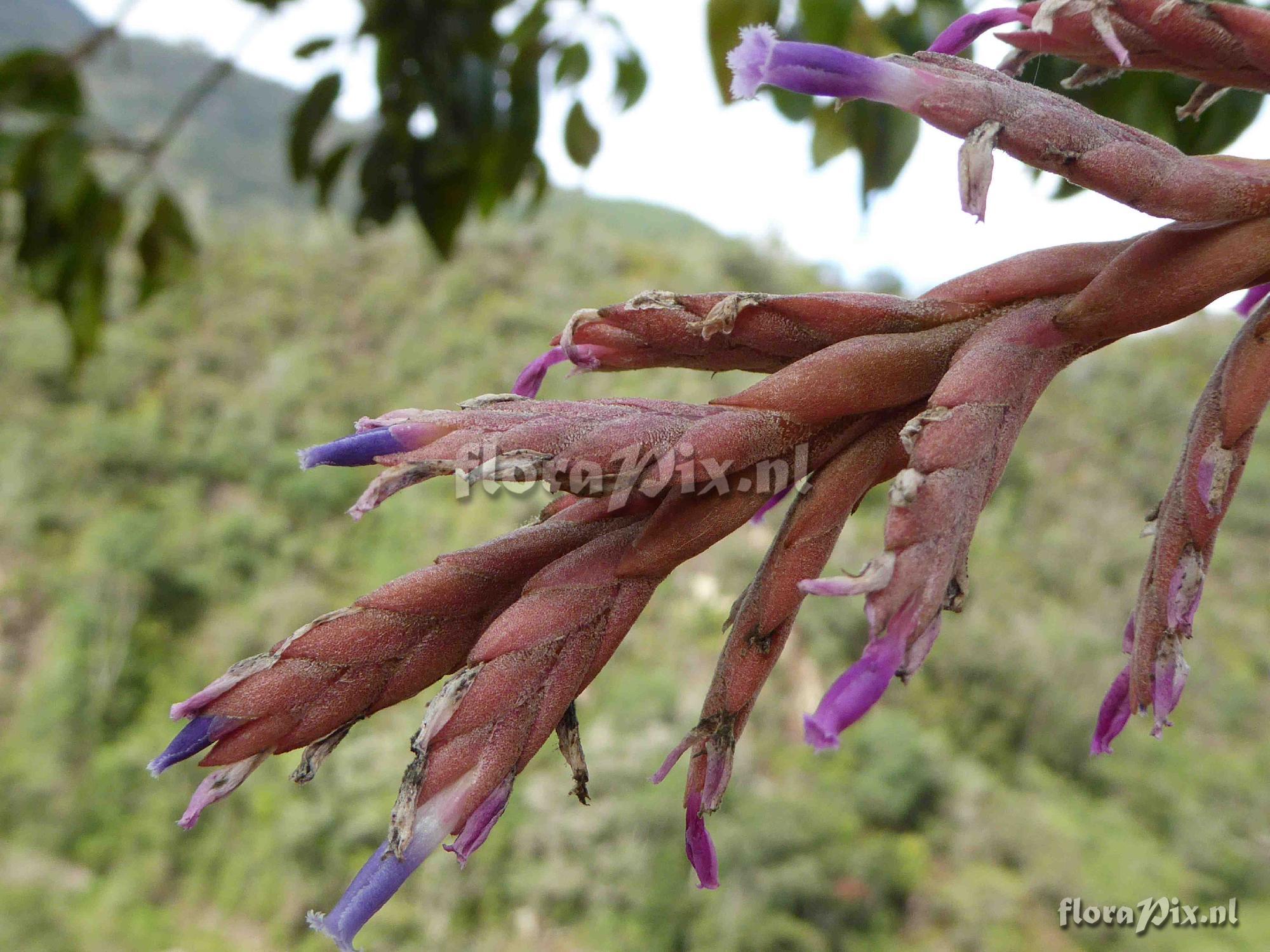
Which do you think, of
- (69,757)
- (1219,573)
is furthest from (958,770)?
(69,757)

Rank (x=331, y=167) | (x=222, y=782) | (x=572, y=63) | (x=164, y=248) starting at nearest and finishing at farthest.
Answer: (x=222, y=782) < (x=572, y=63) < (x=331, y=167) < (x=164, y=248)

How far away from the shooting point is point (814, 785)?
1235cm

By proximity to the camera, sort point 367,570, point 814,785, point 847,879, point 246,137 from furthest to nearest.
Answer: point 246,137, point 367,570, point 814,785, point 847,879

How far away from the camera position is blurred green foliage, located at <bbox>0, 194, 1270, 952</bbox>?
1116 cm

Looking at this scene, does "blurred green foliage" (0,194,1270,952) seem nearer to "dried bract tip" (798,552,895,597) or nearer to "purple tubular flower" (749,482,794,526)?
"purple tubular flower" (749,482,794,526)

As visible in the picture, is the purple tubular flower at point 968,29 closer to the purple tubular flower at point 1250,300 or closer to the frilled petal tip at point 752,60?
the frilled petal tip at point 752,60

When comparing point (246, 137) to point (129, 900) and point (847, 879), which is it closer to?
point (129, 900)

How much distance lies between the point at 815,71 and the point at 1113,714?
617mm

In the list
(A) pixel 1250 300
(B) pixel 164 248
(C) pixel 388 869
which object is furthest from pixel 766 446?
(B) pixel 164 248

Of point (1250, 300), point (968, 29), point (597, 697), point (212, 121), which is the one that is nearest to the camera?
point (968, 29)

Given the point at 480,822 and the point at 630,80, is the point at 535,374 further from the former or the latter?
the point at 630,80

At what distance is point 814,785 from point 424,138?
10.9m

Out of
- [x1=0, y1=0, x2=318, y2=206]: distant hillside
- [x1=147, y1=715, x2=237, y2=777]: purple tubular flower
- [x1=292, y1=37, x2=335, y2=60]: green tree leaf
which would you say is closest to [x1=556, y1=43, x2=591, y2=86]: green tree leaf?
[x1=292, y1=37, x2=335, y2=60]: green tree leaf

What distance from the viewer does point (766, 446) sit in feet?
2.25
